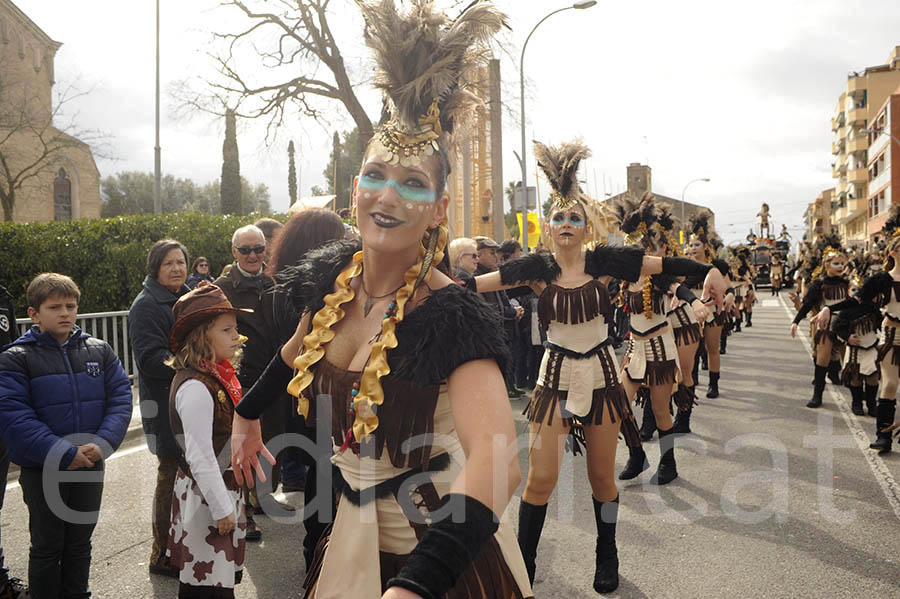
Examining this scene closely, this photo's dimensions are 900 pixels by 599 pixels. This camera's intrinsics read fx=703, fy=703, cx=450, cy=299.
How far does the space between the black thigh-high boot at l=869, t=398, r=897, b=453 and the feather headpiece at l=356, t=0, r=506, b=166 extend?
21.4ft

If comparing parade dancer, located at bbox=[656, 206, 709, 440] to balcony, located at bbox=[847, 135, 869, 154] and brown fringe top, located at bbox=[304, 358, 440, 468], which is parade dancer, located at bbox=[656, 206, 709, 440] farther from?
balcony, located at bbox=[847, 135, 869, 154]

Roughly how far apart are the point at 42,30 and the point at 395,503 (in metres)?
40.2

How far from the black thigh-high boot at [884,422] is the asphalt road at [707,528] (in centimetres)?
17

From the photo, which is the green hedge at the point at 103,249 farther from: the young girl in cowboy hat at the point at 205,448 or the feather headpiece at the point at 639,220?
the young girl in cowboy hat at the point at 205,448

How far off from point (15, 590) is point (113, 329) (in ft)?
21.9

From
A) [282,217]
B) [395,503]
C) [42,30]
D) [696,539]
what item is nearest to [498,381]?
[395,503]

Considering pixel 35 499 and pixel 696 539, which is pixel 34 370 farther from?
pixel 696 539

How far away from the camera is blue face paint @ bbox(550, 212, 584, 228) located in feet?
14.1

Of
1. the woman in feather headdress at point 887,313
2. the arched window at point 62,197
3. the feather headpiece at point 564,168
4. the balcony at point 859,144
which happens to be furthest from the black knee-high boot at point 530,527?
the balcony at point 859,144

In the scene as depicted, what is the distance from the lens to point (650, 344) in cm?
609

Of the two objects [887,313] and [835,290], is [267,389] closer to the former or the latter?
[887,313]

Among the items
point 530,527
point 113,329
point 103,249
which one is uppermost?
point 103,249

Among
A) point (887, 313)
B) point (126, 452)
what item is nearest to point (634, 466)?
point (887, 313)

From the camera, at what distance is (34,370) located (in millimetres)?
3578
